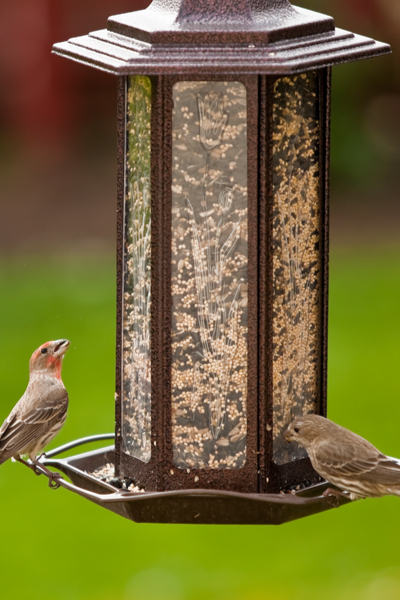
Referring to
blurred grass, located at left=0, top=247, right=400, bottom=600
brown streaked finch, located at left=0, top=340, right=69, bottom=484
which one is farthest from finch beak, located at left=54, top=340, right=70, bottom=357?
blurred grass, located at left=0, top=247, right=400, bottom=600

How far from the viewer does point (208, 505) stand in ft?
14.6

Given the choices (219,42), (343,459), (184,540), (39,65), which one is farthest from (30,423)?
(39,65)

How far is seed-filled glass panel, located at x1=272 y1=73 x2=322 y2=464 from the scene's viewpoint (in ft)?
15.0

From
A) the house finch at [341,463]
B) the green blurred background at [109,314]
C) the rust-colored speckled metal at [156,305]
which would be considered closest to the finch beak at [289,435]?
the house finch at [341,463]

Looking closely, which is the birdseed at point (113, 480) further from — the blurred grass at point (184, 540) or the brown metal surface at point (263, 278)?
the blurred grass at point (184, 540)

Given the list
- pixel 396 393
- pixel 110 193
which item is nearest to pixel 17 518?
pixel 396 393

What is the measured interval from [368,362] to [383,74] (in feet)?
17.2

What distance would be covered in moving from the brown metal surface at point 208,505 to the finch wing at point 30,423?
573 mm

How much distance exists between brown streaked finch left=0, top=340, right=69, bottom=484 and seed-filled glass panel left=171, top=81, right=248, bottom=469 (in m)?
0.74

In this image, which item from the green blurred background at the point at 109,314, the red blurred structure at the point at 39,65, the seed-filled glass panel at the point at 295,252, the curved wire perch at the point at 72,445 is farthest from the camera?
the red blurred structure at the point at 39,65

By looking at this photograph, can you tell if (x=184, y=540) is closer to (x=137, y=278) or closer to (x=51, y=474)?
(x=51, y=474)

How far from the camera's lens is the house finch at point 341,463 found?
463cm

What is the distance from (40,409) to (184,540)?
3.73m

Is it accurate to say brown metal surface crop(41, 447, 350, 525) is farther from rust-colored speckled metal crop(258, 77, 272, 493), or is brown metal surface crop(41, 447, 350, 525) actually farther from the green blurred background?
the green blurred background
